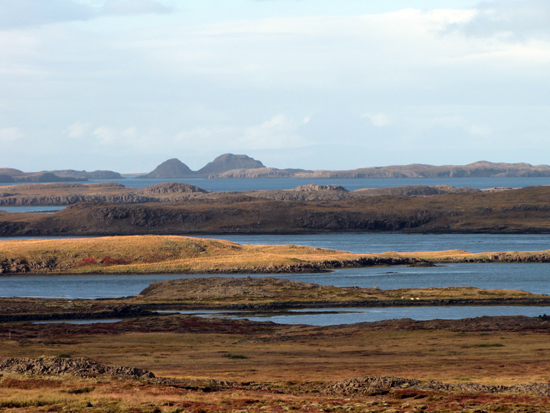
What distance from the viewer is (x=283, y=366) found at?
34938mm

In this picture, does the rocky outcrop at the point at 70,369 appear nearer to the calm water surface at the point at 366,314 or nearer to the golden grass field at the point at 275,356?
the golden grass field at the point at 275,356

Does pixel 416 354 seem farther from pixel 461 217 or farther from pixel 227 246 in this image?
pixel 461 217

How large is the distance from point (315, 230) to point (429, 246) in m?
48.9

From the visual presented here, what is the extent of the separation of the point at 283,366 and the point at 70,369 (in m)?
11.2

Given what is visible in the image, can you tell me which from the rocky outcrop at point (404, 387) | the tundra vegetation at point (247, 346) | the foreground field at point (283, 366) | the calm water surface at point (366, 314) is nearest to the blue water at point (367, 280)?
the tundra vegetation at point (247, 346)

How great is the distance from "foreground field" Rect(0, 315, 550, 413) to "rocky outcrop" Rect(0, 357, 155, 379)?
0.33 ft

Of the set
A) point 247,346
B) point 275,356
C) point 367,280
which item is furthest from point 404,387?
point 367,280

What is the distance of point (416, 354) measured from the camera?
38.8m

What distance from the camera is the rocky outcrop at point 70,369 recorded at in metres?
28.3

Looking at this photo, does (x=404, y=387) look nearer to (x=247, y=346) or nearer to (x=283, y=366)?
(x=283, y=366)

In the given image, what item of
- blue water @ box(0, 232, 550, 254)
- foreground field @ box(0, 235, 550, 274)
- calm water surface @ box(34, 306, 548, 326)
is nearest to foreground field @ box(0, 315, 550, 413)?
calm water surface @ box(34, 306, 548, 326)

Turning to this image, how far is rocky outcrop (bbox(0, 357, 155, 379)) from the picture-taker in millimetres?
28281

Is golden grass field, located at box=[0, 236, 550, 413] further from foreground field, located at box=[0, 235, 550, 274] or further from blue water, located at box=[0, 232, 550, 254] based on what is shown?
blue water, located at box=[0, 232, 550, 254]

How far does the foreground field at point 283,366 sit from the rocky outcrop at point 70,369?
102 millimetres
